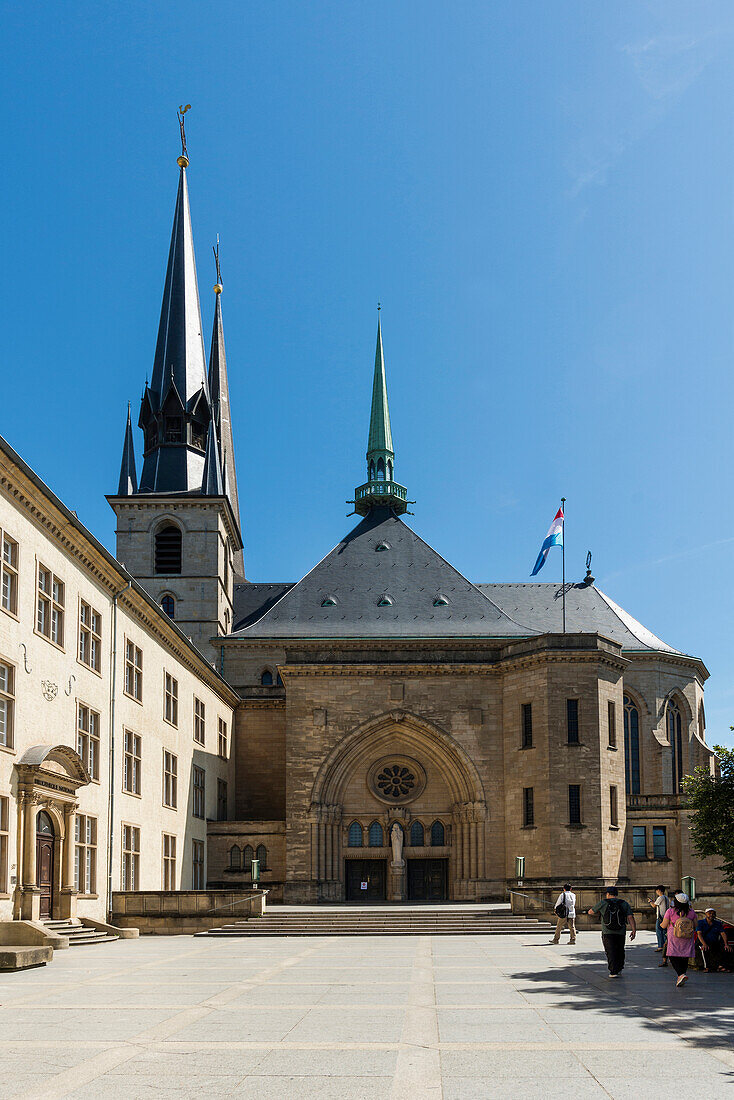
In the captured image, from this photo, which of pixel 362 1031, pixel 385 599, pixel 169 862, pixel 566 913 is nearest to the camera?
pixel 362 1031

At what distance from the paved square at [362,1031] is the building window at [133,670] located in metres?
14.1

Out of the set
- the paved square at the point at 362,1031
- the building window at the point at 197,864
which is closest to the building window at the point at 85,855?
the paved square at the point at 362,1031

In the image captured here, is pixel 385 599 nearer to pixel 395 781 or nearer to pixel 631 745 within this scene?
pixel 395 781

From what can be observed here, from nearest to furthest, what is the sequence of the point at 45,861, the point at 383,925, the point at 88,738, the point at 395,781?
1. the point at 45,861
2. the point at 88,738
3. the point at 383,925
4. the point at 395,781

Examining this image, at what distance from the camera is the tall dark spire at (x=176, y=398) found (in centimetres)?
6212

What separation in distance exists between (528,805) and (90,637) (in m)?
21.2

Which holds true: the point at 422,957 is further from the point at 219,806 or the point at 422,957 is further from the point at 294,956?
the point at 219,806

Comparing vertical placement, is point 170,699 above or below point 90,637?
below

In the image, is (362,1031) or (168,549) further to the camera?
(168,549)

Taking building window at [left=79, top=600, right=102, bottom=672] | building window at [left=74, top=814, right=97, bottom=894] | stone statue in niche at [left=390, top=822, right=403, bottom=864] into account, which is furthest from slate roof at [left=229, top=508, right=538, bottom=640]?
building window at [left=74, top=814, right=97, bottom=894]

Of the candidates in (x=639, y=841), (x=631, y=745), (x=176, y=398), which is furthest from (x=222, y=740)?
(x=176, y=398)

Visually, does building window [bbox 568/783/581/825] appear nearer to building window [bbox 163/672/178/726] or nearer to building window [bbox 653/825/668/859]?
building window [bbox 653/825/668/859]

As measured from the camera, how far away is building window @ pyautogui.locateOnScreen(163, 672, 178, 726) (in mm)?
39844

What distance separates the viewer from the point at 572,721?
45.1m
